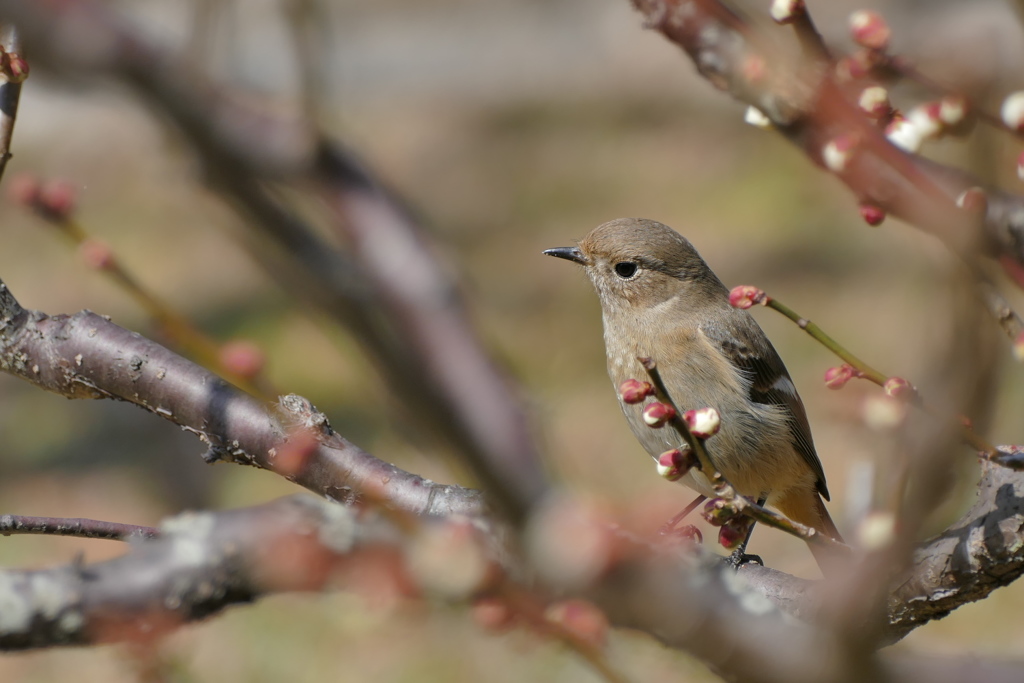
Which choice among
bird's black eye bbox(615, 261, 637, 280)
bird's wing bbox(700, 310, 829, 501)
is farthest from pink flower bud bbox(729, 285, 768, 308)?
bird's black eye bbox(615, 261, 637, 280)

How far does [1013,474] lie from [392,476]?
1290 mm

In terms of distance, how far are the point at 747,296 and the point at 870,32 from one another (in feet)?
1.59

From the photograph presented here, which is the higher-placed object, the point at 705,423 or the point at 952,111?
the point at 952,111

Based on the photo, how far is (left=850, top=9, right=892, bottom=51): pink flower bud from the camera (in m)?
1.66

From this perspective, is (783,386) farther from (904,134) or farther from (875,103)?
(875,103)

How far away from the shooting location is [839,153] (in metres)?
1.60

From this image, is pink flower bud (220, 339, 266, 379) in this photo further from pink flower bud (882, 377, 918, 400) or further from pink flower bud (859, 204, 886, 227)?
pink flower bud (859, 204, 886, 227)

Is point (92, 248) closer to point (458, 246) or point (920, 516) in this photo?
point (920, 516)

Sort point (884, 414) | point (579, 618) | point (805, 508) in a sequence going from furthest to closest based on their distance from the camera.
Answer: point (805, 508)
point (884, 414)
point (579, 618)

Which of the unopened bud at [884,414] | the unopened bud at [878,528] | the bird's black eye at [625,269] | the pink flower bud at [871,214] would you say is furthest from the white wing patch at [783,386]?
the unopened bud at [878,528]

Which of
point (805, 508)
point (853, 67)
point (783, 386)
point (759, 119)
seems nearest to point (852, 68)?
point (853, 67)

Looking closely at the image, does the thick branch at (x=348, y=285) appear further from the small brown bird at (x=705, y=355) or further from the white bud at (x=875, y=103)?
the small brown bird at (x=705, y=355)

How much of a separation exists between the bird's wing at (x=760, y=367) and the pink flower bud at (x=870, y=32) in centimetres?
168

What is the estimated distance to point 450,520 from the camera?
3.50 feet
